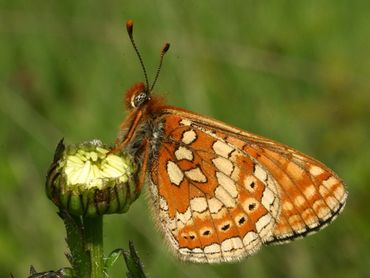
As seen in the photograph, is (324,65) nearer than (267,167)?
No

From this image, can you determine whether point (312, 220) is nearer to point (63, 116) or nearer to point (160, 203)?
point (160, 203)

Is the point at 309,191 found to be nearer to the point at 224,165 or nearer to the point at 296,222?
the point at 296,222

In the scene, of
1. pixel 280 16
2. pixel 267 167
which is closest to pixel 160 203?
pixel 267 167

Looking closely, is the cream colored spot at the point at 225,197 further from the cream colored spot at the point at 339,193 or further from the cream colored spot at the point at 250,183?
the cream colored spot at the point at 339,193

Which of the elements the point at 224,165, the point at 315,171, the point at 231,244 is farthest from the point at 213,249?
the point at 315,171

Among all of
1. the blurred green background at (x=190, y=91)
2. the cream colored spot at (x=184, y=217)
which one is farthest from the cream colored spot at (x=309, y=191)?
the blurred green background at (x=190, y=91)
